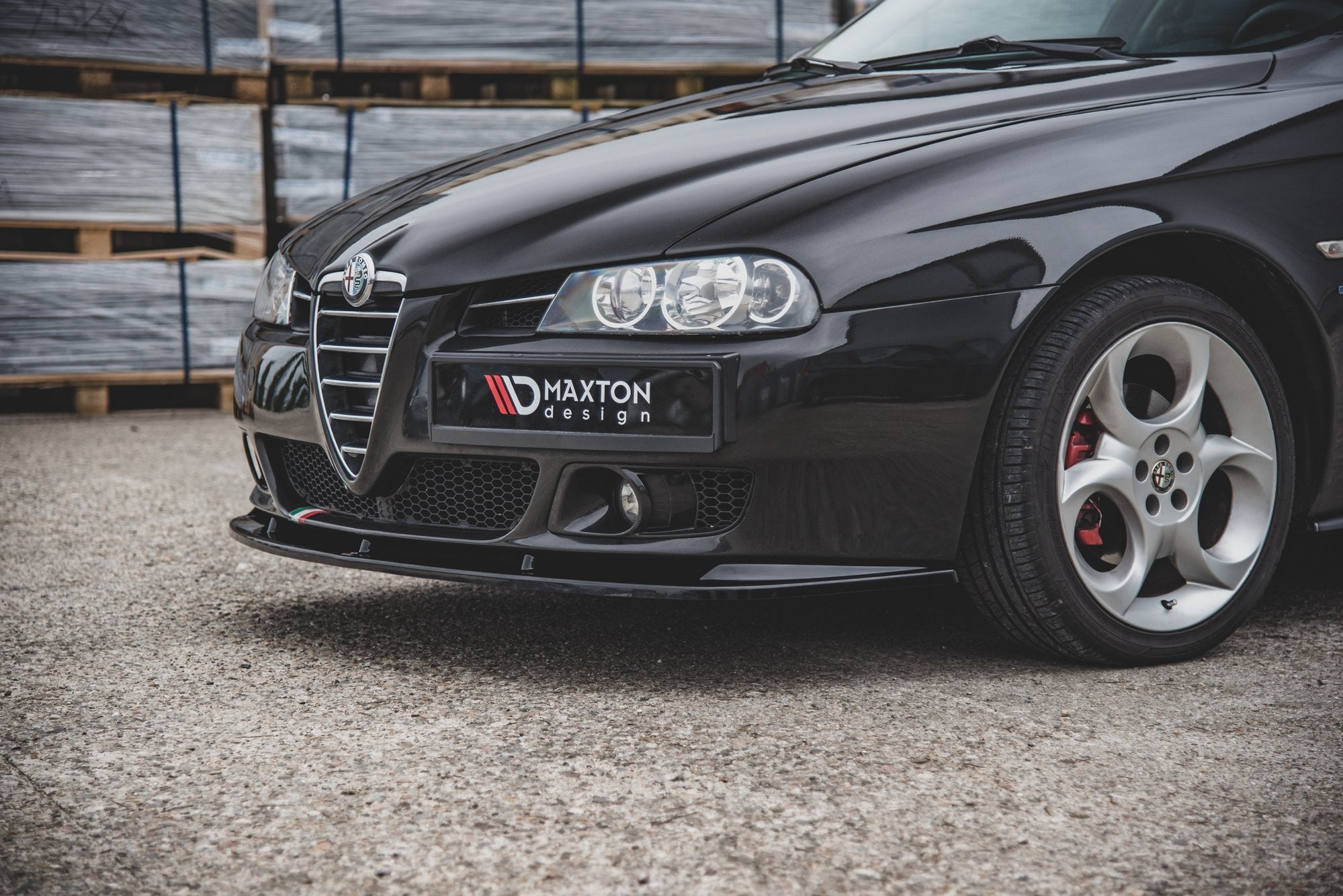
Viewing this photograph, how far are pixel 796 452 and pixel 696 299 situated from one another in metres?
0.30

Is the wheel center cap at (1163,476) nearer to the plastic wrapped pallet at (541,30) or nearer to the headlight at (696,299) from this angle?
the headlight at (696,299)

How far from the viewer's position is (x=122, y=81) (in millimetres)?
6441

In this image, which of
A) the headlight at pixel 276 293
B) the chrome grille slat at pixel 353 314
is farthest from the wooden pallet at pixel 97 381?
the chrome grille slat at pixel 353 314

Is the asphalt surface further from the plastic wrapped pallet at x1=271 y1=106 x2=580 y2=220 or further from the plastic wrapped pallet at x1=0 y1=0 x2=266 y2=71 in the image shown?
the plastic wrapped pallet at x1=0 y1=0 x2=266 y2=71

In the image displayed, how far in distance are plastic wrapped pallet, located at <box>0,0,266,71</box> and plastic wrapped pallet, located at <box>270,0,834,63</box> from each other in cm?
18

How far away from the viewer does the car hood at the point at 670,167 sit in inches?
92.2

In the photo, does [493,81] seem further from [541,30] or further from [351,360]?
[351,360]

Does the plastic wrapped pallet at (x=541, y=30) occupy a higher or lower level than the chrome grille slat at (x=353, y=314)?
higher

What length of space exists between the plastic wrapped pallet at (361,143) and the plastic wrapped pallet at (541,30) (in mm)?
292

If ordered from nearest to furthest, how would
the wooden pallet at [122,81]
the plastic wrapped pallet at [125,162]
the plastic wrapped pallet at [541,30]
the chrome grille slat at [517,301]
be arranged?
the chrome grille slat at [517,301]
the plastic wrapped pallet at [125,162]
the wooden pallet at [122,81]
the plastic wrapped pallet at [541,30]

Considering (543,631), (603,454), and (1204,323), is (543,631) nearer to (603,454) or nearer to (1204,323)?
(603,454)

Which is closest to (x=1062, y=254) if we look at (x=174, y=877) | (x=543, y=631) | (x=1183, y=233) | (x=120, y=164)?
(x=1183, y=233)

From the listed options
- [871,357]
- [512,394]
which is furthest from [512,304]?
[871,357]

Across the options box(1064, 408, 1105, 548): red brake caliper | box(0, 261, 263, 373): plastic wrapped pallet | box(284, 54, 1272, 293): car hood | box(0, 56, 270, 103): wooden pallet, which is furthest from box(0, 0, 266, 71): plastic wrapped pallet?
box(1064, 408, 1105, 548): red brake caliper
